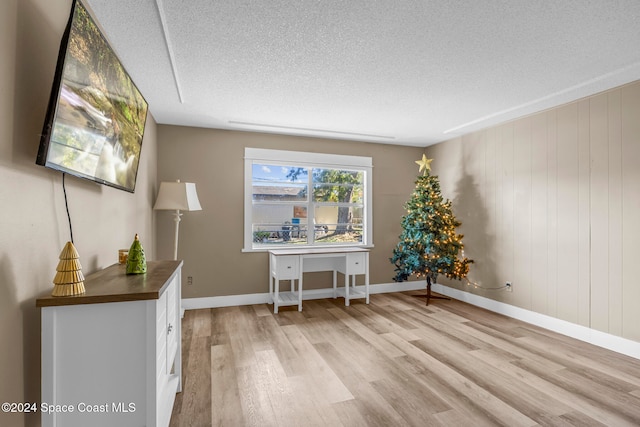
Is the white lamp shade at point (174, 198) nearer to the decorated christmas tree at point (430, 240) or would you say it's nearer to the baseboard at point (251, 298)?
the baseboard at point (251, 298)

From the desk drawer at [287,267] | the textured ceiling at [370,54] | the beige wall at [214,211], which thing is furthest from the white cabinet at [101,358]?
the beige wall at [214,211]

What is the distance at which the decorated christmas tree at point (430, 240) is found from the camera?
427 cm

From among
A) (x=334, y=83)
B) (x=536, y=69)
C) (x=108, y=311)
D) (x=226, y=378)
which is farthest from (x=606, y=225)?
(x=108, y=311)

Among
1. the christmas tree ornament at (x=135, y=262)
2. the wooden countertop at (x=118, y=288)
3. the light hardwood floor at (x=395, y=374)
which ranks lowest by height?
the light hardwood floor at (x=395, y=374)

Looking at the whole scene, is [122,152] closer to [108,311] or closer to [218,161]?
[108,311]

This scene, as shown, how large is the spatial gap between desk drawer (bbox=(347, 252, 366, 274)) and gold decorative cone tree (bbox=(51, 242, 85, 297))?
3324mm

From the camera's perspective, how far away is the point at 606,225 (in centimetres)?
298

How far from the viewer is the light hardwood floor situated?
1.98 m

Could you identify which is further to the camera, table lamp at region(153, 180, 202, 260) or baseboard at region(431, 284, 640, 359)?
table lamp at region(153, 180, 202, 260)

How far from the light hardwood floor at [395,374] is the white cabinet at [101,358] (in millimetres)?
732

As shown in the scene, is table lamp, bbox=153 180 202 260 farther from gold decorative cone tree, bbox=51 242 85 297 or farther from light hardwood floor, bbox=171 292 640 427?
gold decorative cone tree, bbox=51 242 85 297

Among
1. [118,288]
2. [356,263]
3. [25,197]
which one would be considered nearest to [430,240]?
[356,263]

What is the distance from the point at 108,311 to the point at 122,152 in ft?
3.82

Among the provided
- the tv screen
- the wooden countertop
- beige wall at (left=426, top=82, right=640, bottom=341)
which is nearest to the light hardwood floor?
beige wall at (left=426, top=82, right=640, bottom=341)
